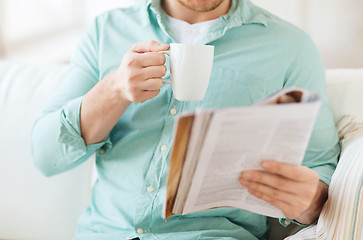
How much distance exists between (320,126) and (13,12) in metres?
1.52

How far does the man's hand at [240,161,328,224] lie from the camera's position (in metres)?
0.76

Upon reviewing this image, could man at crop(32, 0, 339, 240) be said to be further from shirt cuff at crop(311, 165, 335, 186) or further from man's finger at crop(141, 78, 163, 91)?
man's finger at crop(141, 78, 163, 91)

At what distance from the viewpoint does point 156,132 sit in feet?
3.65

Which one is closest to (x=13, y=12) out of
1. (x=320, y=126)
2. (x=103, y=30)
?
(x=103, y=30)

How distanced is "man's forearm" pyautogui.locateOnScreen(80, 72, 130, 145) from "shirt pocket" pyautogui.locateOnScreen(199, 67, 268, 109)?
0.73ft

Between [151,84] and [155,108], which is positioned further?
[155,108]

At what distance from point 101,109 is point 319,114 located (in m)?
0.56

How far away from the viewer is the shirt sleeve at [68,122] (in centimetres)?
108

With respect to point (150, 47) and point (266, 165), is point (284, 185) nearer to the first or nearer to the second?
point (266, 165)

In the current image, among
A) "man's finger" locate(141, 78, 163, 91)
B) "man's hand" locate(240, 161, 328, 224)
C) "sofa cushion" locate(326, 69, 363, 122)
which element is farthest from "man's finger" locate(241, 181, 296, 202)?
"sofa cushion" locate(326, 69, 363, 122)

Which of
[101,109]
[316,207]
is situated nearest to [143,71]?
[101,109]

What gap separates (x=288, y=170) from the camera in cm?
77

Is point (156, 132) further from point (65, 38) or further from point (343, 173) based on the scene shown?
point (65, 38)

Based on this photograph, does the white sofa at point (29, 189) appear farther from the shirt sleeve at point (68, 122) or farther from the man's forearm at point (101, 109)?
the man's forearm at point (101, 109)
